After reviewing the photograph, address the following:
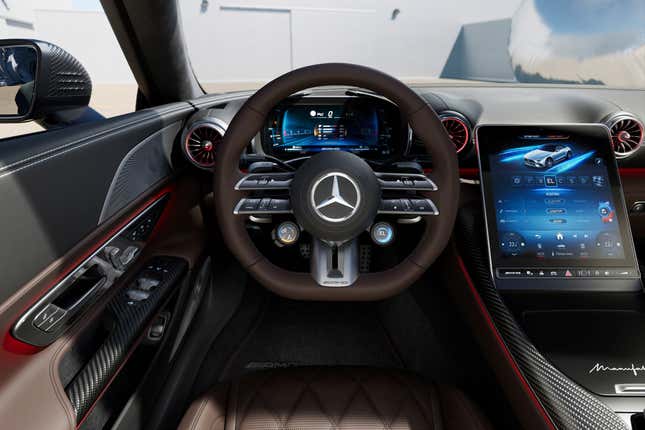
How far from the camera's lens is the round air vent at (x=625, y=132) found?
5.83ft

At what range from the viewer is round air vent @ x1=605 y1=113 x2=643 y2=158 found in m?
1.78

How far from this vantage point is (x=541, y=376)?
1.09m

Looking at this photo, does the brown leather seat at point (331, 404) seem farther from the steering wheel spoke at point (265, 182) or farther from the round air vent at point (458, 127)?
the round air vent at point (458, 127)

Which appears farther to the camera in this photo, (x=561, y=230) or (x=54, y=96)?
(x=561, y=230)

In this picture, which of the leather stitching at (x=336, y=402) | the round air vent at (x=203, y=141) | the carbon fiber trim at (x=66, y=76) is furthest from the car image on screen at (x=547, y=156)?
the carbon fiber trim at (x=66, y=76)

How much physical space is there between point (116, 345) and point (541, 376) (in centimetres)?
106

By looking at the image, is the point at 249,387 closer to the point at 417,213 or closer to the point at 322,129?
the point at 417,213

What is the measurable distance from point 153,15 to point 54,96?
557 millimetres

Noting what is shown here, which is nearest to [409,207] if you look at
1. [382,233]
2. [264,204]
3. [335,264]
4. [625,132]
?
[382,233]

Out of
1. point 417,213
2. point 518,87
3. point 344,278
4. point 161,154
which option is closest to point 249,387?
point 344,278

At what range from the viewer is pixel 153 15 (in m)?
1.47

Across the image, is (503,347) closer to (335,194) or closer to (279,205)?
(335,194)

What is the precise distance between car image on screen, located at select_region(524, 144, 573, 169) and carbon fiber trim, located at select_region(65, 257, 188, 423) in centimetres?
123

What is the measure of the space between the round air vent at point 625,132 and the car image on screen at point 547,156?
1.72 ft
